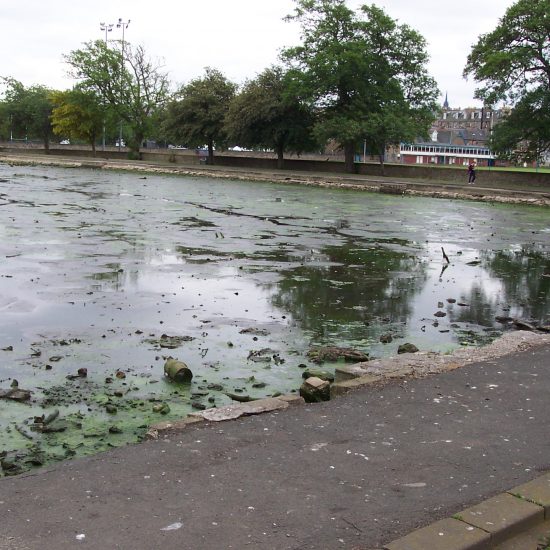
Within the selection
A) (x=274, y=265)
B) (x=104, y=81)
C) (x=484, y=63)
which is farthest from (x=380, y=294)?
(x=104, y=81)

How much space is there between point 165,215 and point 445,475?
771 inches

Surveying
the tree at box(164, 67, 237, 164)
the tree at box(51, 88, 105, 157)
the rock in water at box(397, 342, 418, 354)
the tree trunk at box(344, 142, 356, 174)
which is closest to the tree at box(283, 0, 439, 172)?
the tree trunk at box(344, 142, 356, 174)

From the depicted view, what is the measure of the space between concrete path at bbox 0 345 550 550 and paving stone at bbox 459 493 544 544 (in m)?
0.16

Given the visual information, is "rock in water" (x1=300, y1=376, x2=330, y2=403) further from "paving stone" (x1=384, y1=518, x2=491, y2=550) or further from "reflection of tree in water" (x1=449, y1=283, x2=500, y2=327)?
"reflection of tree in water" (x1=449, y1=283, x2=500, y2=327)

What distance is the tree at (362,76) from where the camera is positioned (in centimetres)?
5703

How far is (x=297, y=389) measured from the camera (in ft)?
23.9

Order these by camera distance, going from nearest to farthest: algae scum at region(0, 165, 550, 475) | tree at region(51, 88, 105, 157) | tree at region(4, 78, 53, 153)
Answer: algae scum at region(0, 165, 550, 475) < tree at region(51, 88, 105, 157) < tree at region(4, 78, 53, 153)

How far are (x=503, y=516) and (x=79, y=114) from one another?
3456 inches

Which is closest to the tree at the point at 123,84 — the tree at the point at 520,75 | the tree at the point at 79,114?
the tree at the point at 79,114

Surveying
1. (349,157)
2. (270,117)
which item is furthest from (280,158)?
(349,157)

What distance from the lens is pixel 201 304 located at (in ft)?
35.3

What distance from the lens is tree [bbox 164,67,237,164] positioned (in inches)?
2763

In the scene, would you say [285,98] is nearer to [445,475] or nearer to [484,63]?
[484,63]

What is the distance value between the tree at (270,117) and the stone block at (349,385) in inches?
2209
